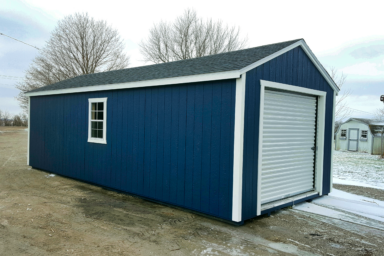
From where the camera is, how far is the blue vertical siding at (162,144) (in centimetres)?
448

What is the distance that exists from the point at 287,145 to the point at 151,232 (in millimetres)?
2999

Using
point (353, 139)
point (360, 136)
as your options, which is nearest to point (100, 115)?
point (360, 136)

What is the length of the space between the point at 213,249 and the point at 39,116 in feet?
25.9

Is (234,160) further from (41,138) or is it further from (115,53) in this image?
Answer: (115,53)

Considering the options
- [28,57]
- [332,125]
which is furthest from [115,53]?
[332,125]

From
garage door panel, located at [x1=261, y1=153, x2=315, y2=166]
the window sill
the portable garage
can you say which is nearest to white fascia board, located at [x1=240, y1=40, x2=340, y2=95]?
the portable garage

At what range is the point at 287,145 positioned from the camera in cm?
538

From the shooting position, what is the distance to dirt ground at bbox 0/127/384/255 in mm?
3393

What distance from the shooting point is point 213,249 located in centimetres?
339

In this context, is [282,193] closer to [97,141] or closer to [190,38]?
[97,141]

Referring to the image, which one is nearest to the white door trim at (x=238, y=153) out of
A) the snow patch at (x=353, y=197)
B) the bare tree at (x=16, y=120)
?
the snow patch at (x=353, y=197)

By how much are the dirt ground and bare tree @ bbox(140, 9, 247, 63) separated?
20071mm

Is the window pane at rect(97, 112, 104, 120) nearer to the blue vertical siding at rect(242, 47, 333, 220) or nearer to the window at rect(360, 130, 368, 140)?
the blue vertical siding at rect(242, 47, 333, 220)

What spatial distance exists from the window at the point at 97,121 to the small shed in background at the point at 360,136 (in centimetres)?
1994
